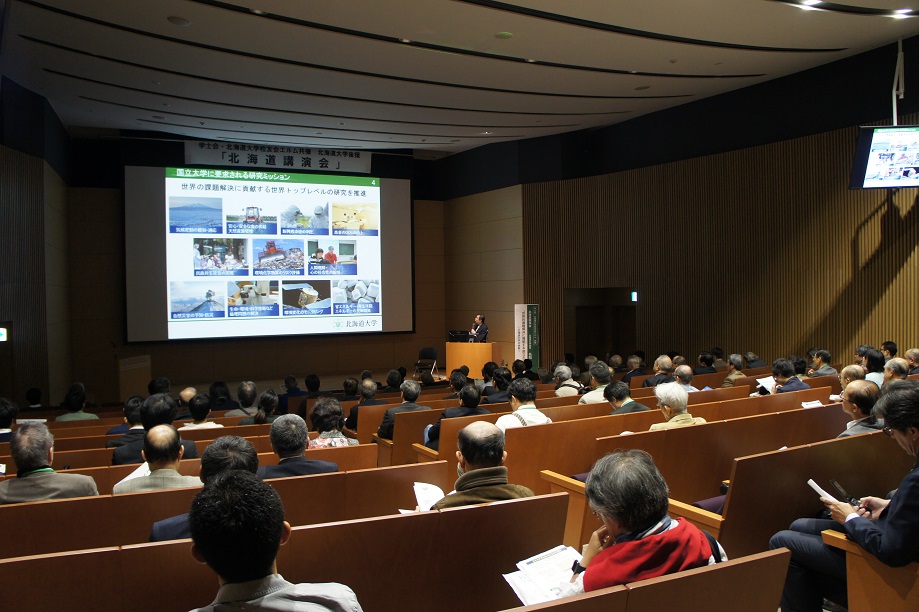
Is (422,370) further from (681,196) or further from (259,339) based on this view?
(681,196)

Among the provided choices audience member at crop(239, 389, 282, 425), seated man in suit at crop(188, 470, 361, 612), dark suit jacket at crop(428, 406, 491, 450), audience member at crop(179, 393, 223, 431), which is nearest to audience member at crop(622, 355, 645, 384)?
dark suit jacket at crop(428, 406, 491, 450)

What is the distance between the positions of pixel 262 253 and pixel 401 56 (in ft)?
17.7

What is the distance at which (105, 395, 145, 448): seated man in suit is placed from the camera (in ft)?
14.0

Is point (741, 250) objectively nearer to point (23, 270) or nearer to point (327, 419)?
point (327, 419)

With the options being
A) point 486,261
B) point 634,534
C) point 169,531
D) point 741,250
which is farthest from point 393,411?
point 486,261

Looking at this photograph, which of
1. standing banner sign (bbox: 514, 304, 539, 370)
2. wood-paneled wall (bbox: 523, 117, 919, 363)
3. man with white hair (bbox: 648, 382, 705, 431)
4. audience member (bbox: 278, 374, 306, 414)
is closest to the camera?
man with white hair (bbox: 648, 382, 705, 431)

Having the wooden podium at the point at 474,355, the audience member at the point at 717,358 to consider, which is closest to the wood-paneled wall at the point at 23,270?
the wooden podium at the point at 474,355

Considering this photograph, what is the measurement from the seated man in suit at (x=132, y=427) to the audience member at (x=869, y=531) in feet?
12.0

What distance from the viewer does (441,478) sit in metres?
3.15

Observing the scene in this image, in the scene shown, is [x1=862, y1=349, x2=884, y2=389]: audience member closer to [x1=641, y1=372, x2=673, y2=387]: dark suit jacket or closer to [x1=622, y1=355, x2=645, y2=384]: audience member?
[x1=641, y1=372, x2=673, y2=387]: dark suit jacket

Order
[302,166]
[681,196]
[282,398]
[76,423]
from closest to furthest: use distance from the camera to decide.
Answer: [76,423]
[282,398]
[681,196]
[302,166]

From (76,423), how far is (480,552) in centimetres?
503

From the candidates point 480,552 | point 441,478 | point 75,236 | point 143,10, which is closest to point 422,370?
point 75,236

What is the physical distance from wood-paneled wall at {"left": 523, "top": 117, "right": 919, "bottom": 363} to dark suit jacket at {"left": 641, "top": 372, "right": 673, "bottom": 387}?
3396 mm
